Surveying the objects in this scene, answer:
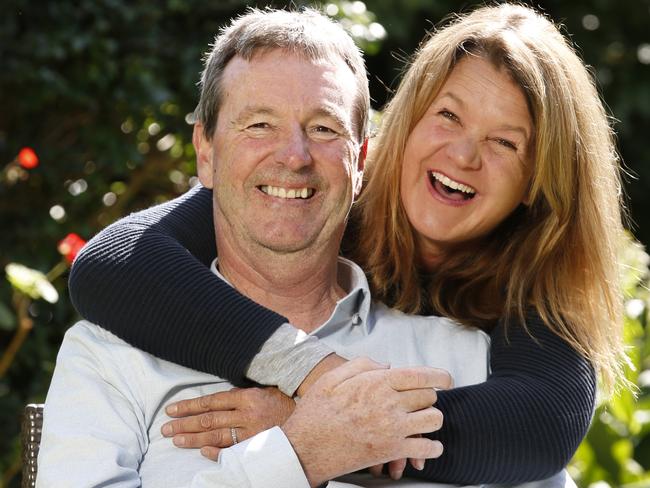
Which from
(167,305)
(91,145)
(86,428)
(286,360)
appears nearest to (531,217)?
(286,360)

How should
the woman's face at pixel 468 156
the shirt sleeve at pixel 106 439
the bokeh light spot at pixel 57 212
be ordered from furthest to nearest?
the bokeh light spot at pixel 57 212
the woman's face at pixel 468 156
the shirt sleeve at pixel 106 439

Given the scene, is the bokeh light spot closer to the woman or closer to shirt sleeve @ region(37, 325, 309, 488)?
the woman

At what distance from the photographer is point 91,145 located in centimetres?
504

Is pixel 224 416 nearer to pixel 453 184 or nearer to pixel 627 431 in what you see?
pixel 453 184

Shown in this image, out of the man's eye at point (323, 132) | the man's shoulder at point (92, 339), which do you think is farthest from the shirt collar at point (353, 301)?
the man's eye at point (323, 132)

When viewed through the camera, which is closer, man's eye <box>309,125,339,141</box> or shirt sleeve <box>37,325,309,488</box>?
shirt sleeve <box>37,325,309,488</box>

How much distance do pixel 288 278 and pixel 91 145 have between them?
7.42 feet

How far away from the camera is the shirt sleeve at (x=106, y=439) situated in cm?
249

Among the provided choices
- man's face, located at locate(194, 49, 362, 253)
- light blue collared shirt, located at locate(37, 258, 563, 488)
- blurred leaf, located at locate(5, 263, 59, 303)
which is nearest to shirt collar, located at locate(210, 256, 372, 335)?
light blue collared shirt, located at locate(37, 258, 563, 488)

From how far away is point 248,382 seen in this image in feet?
9.00

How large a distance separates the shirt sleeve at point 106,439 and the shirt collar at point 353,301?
15.3 inches

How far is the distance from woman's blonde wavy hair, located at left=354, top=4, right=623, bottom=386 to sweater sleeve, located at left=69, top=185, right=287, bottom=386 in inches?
26.0

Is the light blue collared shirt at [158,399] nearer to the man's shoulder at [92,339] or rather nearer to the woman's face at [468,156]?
the man's shoulder at [92,339]

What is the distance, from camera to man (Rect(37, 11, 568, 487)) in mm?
2488
